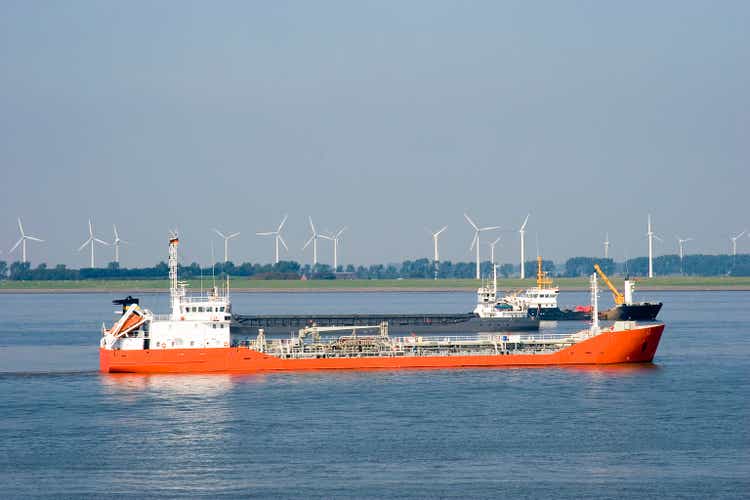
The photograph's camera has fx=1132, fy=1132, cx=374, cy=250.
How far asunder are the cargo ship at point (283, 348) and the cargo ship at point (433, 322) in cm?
3965

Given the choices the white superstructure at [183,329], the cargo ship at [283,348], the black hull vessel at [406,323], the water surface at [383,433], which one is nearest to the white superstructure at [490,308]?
the black hull vessel at [406,323]

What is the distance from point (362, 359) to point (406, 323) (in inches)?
2033

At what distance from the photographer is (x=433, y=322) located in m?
133

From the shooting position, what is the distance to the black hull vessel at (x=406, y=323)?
12762 centimetres

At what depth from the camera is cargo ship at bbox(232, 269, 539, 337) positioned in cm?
12775

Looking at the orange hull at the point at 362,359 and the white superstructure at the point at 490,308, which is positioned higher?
the white superstructure at the point at 490,308

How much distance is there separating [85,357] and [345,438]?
48.0 m

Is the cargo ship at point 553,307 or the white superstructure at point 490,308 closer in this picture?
the white superstructure at point 490,308

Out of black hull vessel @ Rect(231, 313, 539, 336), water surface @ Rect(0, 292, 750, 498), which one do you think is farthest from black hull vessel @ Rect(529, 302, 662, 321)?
water surface @ Rect(0, 292, 750, 498)

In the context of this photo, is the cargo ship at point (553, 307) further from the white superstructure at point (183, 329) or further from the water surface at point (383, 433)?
the white superstructure at point (183, 329)

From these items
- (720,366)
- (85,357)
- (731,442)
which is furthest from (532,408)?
(85,357)

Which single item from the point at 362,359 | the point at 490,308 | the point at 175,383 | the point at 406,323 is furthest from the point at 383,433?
the point at 406,323

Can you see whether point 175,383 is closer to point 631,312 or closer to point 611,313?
point 611,313

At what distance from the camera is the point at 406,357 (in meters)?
82.6
